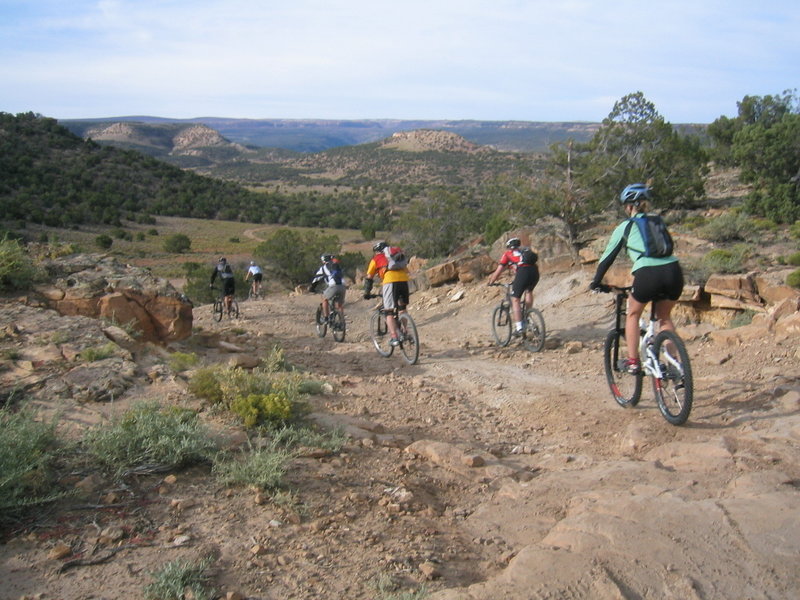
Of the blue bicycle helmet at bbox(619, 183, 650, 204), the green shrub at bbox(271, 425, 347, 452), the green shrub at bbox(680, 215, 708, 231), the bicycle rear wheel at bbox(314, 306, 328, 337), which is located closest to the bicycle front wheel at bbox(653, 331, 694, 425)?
the blue bicycle helmet at bbox(619, 183, 650, 204)

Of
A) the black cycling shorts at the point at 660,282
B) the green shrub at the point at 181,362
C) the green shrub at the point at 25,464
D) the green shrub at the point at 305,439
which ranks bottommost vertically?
the green shrub at the point at 181,362

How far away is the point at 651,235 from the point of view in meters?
5.27

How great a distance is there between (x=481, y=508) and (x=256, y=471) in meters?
1.46

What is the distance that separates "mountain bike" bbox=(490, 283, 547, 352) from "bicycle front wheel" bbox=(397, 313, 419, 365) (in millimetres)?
1665

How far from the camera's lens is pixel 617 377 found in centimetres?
661

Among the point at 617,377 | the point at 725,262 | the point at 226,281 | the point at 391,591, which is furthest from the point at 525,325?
the point at 226,281

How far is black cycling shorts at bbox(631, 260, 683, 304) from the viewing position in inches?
206

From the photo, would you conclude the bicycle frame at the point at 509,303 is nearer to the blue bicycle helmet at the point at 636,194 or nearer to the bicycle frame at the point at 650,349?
the bicycle frame at the point at 650,349

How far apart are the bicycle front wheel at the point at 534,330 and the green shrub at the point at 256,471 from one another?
618 cm

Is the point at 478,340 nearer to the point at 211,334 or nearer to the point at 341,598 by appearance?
the point at 211,334

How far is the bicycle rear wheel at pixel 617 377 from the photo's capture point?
20.0ft

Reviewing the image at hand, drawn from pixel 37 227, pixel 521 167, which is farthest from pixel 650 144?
pixel 37 227

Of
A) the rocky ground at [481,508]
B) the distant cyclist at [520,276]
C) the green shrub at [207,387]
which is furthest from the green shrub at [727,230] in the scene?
the green shrub at [207,387]

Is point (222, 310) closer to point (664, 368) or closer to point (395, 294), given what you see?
point (395, 294)
